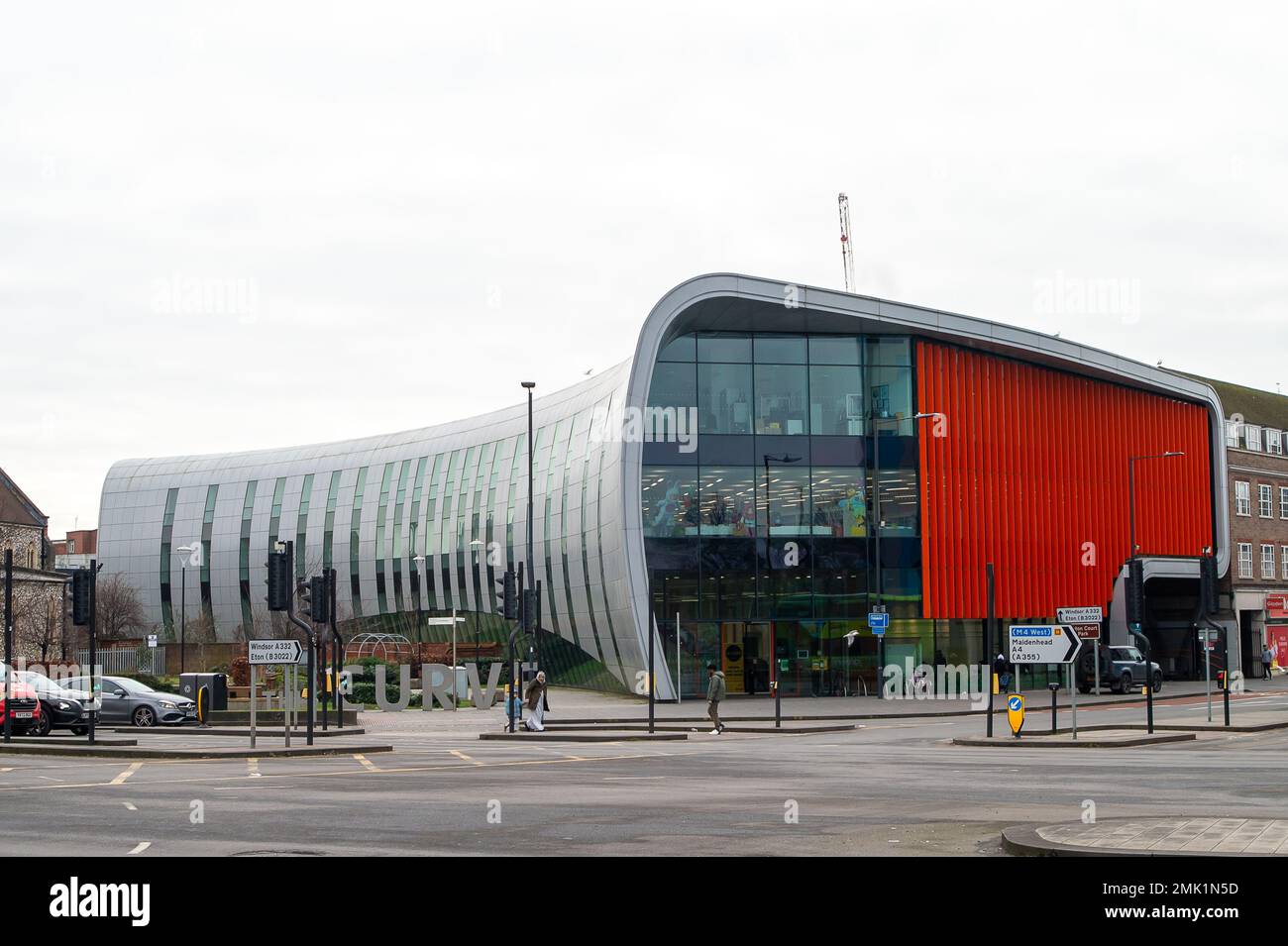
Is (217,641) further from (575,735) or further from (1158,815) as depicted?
(1158,815)

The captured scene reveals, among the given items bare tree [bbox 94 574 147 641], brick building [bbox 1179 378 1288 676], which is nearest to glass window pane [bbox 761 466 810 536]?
brick building [bbox 1179 378 1288 676]

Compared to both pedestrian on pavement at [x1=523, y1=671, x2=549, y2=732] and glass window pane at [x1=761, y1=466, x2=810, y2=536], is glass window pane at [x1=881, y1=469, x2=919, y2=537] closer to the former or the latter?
glass window pane at [x1=761, y1=466, x2=810, y2=536]

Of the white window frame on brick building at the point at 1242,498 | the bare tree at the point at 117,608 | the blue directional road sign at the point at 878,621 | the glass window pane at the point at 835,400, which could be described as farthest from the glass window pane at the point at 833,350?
the bare tree at the point at 117,608

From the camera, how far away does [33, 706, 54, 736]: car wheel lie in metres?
36.5

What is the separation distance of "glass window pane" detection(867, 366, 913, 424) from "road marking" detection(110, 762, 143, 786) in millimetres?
35674

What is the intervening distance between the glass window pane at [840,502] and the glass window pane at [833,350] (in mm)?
4194

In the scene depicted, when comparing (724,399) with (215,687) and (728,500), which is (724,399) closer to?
(728,500)

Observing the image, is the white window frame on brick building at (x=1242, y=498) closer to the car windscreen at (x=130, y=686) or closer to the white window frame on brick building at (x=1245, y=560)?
the white window frame on brick building at (x=1245, y=560)

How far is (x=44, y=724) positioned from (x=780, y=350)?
96.9 feet

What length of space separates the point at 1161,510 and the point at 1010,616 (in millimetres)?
12875

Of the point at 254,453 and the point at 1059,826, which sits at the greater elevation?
the point at 254,453

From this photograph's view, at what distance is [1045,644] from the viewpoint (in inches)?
1259
